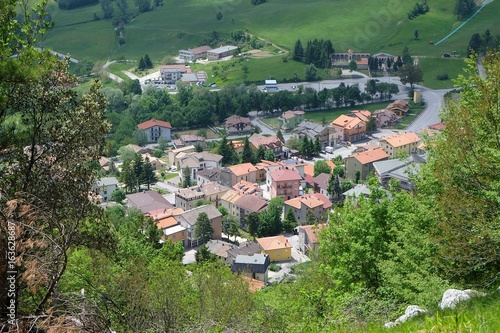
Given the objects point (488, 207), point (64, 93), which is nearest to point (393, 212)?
point (488, 207)

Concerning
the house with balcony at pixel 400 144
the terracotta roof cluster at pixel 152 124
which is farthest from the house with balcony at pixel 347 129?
the terracotta roof cluster at pixel 152 124

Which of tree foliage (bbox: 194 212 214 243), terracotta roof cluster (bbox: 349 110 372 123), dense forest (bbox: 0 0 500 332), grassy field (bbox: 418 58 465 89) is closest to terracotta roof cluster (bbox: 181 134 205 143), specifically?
terracotta roof cluster (bbox: 349 110 372 123)

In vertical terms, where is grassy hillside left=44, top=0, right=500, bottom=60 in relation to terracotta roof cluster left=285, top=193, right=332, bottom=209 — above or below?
above

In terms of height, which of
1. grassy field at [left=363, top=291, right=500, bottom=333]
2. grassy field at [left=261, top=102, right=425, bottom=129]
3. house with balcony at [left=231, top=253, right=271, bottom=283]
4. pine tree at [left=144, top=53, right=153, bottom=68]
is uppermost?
grassy field at [left=363, top=291, right=500, bottom=333]

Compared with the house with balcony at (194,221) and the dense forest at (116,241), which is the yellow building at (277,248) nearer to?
the house with balcony at (194,221)

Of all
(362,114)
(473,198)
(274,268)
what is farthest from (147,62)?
(473,198)

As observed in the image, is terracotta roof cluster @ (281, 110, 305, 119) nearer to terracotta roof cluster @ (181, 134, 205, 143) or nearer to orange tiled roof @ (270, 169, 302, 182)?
terracotta roof cluster @ (181, 134, 205, 143)
